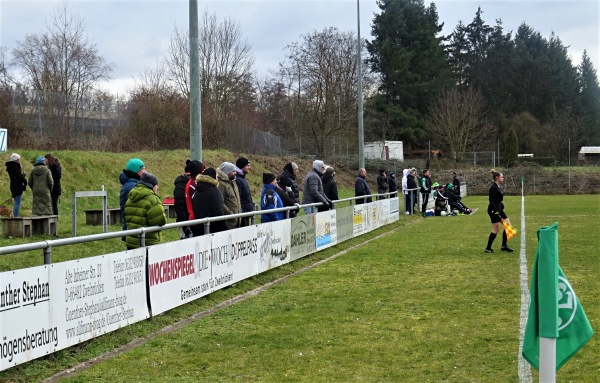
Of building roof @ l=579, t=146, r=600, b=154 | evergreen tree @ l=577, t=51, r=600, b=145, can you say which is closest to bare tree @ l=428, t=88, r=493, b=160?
building roof @ l=579, t=146, r=600, b=154

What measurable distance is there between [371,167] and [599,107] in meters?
45.4

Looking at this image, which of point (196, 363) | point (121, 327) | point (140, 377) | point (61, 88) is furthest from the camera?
point (61, 88)

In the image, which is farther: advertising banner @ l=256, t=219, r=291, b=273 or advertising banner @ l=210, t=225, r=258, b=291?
advertising banner @ l=256, t=219, r=291, b=273

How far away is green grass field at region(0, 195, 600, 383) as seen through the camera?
701 centimetres

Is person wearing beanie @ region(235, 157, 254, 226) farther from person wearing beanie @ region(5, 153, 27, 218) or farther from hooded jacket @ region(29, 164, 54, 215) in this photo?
person wearing beanie @ region(5, 153, 27, 218)

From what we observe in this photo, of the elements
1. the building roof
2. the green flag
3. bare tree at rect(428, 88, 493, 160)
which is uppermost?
bare tree at rect(428, 88, 493, 160)

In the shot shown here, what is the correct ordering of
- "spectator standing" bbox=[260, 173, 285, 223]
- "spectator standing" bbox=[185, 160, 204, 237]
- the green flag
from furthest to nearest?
1. "spectator standing" bbox=[260, 173, 285, 223]
2. "spectator standing" bbox=[185, 160, 204, 237]
3. the green flag

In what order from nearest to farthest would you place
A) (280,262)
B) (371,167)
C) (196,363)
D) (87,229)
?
(196,363) < (280,262) < (87,229) < (371,167)

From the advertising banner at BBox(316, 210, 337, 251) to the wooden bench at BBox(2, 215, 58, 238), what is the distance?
5.82m

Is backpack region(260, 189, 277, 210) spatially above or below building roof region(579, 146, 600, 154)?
below

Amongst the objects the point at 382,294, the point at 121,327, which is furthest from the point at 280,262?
→ the point at 121,327

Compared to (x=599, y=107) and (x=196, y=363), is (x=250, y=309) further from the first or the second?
(x=599, y=107)

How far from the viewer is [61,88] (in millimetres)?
40906

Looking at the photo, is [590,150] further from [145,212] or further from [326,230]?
[145,212]
